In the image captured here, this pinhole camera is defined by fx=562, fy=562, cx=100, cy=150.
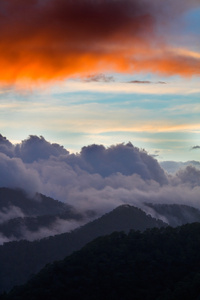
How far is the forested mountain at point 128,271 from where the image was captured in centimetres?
16262

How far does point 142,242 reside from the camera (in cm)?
19038

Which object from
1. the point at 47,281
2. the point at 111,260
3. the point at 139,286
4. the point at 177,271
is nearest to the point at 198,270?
the point at 177,271

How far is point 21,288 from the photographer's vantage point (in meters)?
175

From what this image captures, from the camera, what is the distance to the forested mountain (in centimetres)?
16262

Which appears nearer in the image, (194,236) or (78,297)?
(78,297)

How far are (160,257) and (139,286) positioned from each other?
1791 cm

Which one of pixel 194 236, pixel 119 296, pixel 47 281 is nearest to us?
pixel 119 296

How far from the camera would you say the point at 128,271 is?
174 metres

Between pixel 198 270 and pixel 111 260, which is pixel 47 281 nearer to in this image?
pixel 111 260

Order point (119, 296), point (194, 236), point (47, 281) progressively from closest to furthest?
point (119, 296), point (47, 281), point (194, 236)

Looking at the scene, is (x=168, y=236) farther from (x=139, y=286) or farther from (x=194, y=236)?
(x=139, y=286)

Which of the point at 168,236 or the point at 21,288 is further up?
the point at 168,236

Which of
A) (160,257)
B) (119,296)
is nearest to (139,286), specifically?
(119,296)

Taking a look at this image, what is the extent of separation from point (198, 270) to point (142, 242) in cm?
2887
